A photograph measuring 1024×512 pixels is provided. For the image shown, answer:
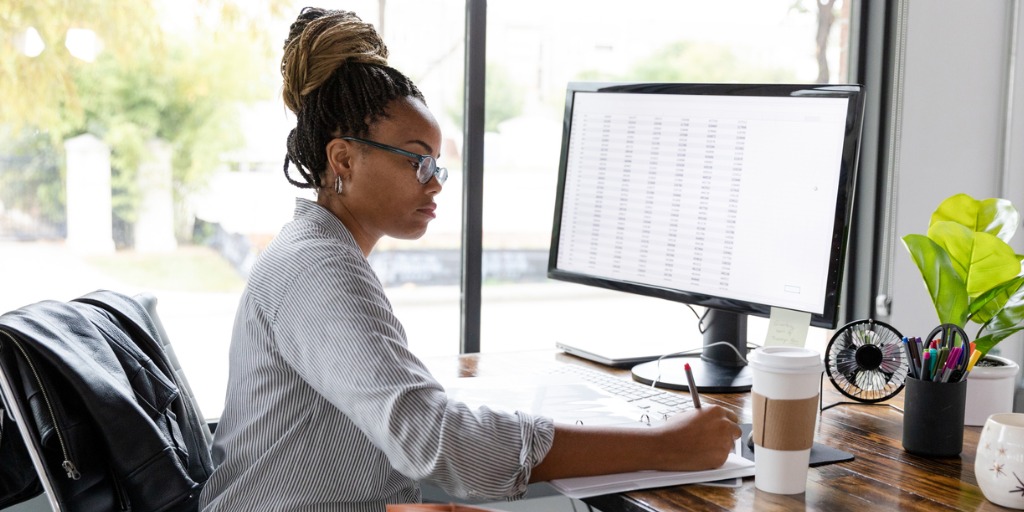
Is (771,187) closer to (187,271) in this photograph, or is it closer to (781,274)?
(781,274)

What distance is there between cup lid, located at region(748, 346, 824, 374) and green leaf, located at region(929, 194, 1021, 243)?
44cm

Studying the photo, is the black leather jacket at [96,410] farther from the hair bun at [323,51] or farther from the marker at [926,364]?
the marker at [926,364]

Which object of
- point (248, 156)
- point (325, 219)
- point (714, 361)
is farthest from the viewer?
point (248, 156)

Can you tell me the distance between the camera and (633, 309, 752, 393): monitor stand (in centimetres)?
165

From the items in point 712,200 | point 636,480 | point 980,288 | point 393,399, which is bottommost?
point 636,480

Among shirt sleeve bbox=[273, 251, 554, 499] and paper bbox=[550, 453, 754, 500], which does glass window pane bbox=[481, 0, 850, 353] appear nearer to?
paper bbox=[550, 453, 754, 500]

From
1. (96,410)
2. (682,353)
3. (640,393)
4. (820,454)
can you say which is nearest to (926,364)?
(820,454)

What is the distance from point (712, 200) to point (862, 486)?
0.61 meters

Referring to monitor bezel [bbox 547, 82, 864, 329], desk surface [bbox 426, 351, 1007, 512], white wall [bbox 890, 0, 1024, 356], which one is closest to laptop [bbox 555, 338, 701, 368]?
monitor bezel [bbox 547, 82, 864, 329]

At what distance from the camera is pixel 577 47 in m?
2.31

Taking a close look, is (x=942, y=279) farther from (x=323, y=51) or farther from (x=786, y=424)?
(x=323, y=51)

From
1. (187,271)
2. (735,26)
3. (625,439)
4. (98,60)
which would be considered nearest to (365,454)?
(625,439)

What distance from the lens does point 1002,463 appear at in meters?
1.06

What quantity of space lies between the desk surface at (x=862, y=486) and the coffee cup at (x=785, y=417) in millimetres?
22
